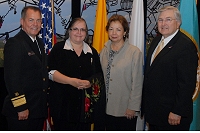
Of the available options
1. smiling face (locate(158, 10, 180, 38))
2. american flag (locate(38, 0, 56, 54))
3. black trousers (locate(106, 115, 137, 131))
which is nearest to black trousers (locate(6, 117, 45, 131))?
black trousers (locate(106, 115, 137, 131))

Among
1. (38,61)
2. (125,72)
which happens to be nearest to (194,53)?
(125,72)

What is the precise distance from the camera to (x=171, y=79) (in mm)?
2062

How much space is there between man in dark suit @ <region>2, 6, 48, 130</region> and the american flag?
0.82 m

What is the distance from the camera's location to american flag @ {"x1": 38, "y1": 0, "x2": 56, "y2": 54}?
3031 mm

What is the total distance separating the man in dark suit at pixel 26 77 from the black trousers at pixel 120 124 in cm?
68

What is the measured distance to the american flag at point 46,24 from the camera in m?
3.03

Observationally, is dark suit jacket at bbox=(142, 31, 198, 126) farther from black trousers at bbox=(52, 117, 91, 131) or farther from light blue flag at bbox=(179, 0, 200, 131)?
light blue flag at bbox=(179, 0, 200, 131)

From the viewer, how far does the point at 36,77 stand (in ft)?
6.92

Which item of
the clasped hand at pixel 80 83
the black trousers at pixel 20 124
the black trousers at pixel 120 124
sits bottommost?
the black trousers at pixel 120 124

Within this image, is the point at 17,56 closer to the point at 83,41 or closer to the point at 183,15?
the point at 83,41

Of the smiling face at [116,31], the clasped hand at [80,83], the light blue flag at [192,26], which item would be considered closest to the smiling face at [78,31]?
the smiling face at [116,31]

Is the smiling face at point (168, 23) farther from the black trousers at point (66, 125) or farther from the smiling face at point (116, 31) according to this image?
the black trousers at point (66, 125)

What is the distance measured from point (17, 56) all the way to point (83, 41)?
703 millimetres

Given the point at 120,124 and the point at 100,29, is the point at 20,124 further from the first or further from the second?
the point at 100,29
